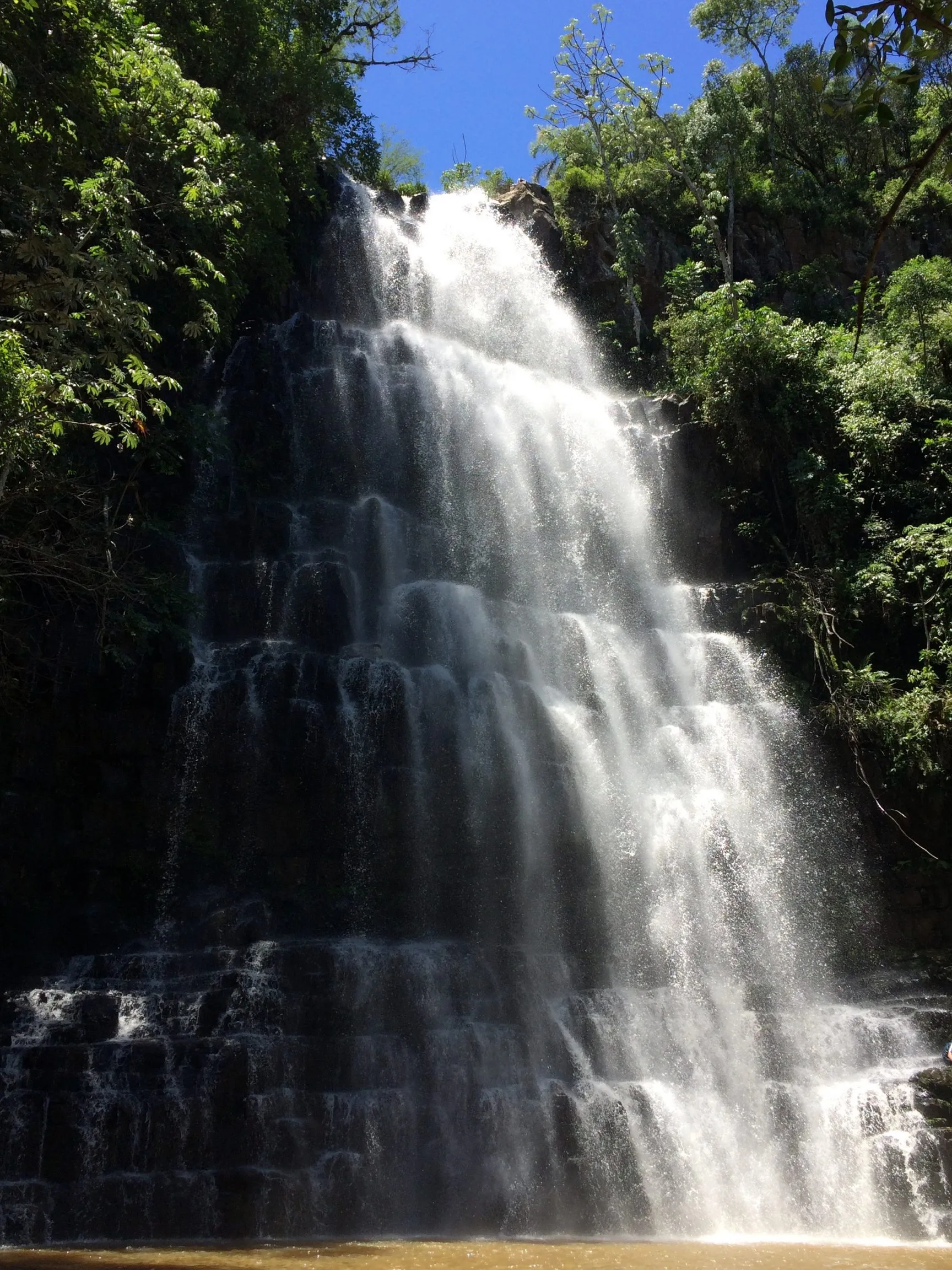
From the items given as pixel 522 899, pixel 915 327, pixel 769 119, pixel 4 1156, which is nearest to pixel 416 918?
pixel 522 899

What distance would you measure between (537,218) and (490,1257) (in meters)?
23.2

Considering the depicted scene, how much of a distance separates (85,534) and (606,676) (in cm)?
778

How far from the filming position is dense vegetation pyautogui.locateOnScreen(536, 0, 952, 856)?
46.6ft

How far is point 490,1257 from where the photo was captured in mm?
7691

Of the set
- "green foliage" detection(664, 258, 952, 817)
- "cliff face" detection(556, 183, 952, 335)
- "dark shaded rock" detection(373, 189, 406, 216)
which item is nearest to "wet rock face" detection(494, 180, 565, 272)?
"cliff face" detection(556, 183, 952, 335)

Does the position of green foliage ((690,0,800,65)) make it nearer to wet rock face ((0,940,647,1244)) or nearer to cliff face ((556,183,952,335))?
cliff face ((556,183,952,335))

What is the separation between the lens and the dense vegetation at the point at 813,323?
46.6 feet

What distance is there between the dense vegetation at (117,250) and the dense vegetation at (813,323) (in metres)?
6.45

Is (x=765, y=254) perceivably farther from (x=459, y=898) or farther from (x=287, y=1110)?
(x=287, y=1110)

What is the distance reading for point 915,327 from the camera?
62.4ft

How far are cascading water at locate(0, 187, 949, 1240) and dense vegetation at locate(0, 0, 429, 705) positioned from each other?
1.77m

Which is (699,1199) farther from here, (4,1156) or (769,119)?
(769,119)

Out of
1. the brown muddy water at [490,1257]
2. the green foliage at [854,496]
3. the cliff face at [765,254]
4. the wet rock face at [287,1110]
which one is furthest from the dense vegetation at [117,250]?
the green foliage at [854,496]

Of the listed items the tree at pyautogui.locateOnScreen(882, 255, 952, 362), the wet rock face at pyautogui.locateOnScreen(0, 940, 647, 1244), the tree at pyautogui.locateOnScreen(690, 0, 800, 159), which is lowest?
the wet rock face at pyautogui.locateOnScreen(0, 940, 647, 1244)
